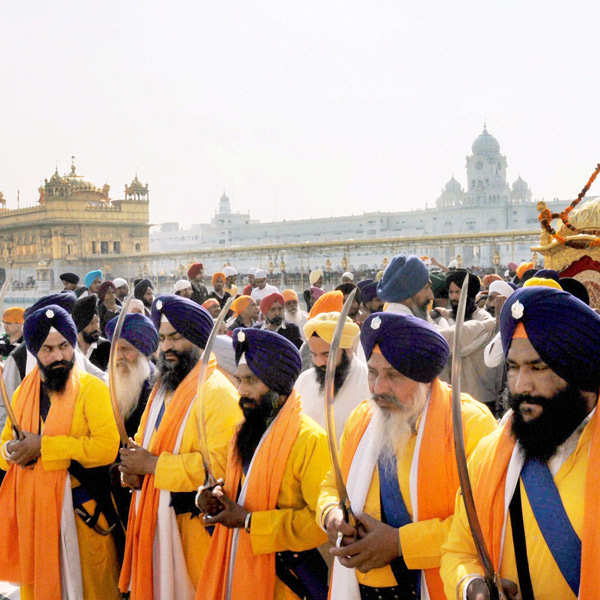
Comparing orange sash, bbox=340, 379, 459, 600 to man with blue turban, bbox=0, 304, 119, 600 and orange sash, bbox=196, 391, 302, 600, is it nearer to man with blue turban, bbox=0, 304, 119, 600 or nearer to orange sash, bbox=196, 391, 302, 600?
orange sash, bbox=196, 391, 302, 600

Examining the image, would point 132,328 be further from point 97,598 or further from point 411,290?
point 411,290

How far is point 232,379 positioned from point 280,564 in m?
1.74

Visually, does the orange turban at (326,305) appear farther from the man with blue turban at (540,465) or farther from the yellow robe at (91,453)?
the man with blue turban at (540,465)

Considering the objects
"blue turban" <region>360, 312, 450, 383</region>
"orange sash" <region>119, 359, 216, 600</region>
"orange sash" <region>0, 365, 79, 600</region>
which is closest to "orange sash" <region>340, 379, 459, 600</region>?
"blue turban" <region>360, 312, 450, 383</region>

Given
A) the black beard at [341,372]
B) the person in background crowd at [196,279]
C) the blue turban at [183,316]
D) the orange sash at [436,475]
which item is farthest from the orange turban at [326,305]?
the person in background crowd at [196,279]

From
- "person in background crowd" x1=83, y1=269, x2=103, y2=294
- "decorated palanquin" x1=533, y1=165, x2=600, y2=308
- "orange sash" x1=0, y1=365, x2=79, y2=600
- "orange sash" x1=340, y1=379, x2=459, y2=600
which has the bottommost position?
"orange sash" x1=0, y1=365, x2=79, y2=600

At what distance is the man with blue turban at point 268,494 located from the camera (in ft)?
8.06

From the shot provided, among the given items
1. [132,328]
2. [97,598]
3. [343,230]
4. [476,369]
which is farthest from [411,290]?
[343,230]

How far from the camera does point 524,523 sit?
174cm

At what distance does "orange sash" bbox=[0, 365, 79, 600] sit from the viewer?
3195 millimetres

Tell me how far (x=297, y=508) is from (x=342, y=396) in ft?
3.04

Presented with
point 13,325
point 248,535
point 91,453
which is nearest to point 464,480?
point 248,535

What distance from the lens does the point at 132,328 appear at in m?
3.58

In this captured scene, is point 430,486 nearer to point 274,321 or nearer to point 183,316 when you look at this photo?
point 183,316
